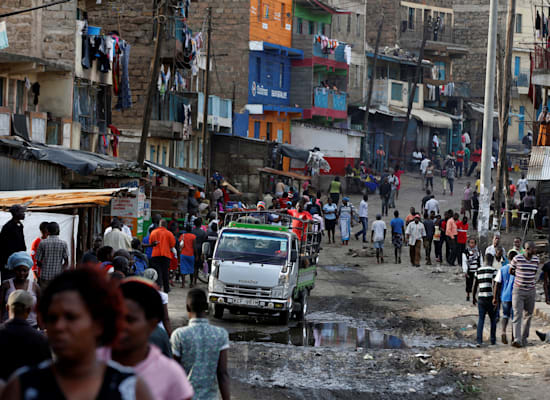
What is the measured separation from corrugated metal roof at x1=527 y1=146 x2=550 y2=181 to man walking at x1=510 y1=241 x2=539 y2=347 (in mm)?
12618

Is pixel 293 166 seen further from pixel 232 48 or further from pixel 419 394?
pixel 419 394

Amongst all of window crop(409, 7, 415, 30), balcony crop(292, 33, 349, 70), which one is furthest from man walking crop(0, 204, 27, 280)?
window crop(409, 7, 415, 30)

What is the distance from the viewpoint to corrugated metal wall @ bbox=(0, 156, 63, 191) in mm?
21234

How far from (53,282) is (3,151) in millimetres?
18684

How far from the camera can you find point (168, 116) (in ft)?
126

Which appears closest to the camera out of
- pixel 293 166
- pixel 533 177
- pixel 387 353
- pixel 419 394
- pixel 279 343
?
pixel 419 394

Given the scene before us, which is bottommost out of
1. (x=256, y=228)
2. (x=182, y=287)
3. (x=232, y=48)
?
(x=182, y=287)

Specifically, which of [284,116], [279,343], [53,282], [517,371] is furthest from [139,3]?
[53,282]

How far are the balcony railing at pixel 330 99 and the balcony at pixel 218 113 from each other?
331 inches

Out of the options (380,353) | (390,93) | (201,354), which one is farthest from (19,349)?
(390,93)

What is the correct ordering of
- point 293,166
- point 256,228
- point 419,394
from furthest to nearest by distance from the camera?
1. point 293,166
2. point 256,228
3. point 419,394

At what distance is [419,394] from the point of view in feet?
39.1

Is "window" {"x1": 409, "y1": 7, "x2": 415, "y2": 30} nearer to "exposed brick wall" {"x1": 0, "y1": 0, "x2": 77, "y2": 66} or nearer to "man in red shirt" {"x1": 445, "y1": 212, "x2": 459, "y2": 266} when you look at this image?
"man in red shirt" {"x1": 445, "y1": 212, "x2": 459, "y2": 266}

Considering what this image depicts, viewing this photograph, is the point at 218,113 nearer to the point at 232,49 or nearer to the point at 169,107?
the point at 169,107
